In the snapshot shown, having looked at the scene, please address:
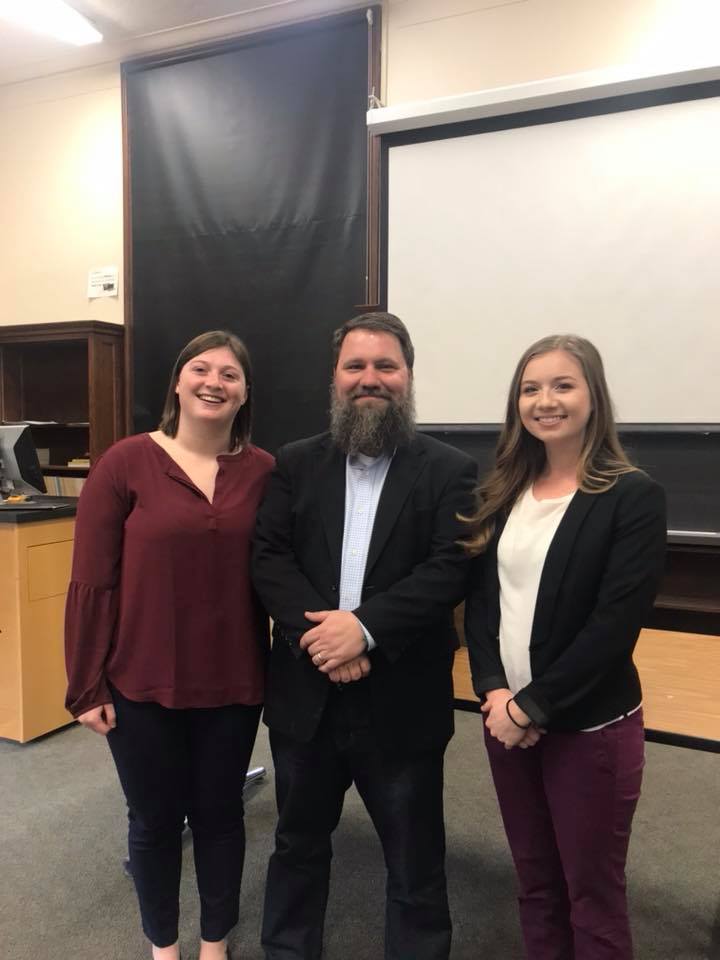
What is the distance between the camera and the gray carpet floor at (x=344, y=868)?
1775 mm

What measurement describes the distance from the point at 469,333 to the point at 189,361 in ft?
7.92

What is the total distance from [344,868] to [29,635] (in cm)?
171

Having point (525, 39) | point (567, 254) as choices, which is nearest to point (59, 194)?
point (525, 39)

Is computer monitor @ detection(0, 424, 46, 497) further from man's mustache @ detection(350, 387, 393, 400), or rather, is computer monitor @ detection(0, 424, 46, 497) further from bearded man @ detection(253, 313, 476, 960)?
man's mustache @ detection(350, 387, 393, 400)

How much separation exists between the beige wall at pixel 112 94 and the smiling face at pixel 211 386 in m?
3.09

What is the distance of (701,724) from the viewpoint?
1.54 metres

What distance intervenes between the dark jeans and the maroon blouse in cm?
7

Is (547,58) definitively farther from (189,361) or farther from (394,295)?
(189,361)

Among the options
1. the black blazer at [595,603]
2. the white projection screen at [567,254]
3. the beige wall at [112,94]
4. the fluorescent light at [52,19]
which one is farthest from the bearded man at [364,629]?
the fluorescent light at [52,19]

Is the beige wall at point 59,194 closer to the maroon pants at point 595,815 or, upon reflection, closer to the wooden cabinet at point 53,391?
the wooden cabinet at point 53,391

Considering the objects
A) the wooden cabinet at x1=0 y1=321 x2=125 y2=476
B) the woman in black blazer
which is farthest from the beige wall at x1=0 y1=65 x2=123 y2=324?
the woman in black blazer

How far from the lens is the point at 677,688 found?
1.75 meters

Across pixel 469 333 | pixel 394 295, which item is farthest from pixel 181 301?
pixel 469 333

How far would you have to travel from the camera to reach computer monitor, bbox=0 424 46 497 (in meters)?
3.30
